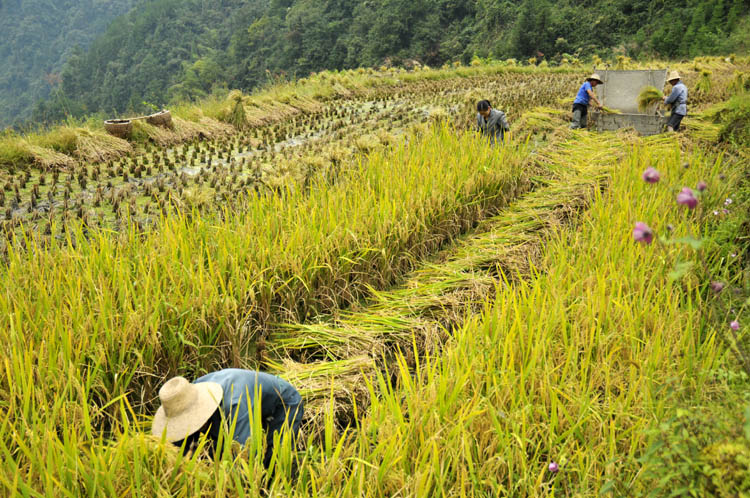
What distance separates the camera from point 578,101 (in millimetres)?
6074

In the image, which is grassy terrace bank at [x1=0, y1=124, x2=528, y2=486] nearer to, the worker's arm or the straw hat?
the straw hat

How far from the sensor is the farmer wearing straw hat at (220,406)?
1466 millimetres

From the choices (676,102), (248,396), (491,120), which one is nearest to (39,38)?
(491,120)

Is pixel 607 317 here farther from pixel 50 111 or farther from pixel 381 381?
pixel 50 111

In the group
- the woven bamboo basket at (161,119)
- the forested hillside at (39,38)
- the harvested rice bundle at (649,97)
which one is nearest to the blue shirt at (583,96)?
the harvested rice bundle at (649,97)

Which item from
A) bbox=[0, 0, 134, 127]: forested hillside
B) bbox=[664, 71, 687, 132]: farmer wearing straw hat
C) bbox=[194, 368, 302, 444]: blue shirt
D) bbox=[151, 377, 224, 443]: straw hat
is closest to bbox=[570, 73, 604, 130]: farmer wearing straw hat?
bbox=[664, 71, 687, 132]: farmer wearing straw hat

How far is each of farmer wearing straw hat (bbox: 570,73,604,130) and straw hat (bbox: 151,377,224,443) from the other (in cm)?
592

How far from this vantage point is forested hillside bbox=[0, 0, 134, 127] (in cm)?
6259

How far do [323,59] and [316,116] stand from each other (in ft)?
107

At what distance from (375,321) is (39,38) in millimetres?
92436

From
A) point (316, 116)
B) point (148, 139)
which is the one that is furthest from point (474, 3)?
point (148, 139)

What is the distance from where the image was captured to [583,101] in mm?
6059

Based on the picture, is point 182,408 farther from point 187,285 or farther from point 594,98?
point 594,98

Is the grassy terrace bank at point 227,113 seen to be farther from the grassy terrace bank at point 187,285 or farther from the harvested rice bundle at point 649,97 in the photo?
the grassy terrace bank at point 187,285
